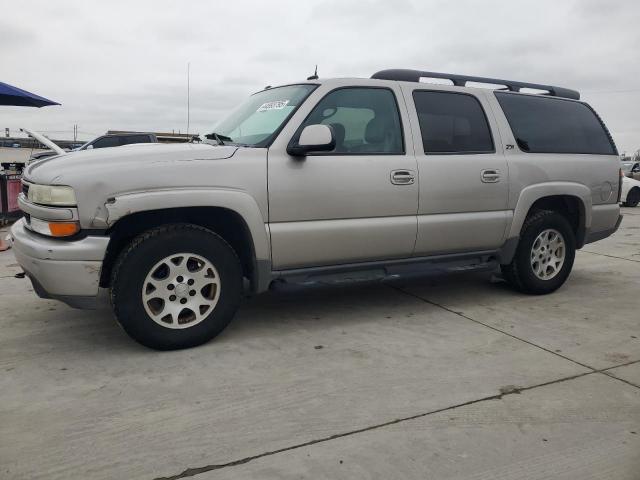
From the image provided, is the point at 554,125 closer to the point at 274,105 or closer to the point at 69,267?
the point at 274,105

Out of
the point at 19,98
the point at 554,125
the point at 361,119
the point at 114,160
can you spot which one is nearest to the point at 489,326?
the point at 361,119

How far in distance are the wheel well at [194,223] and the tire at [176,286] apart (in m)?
0.11

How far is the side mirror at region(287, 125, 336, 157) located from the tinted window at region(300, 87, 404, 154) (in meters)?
0.27

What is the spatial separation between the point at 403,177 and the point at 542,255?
5.99 ft

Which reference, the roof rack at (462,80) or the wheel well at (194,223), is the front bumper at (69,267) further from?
the roof rack at (462,80)

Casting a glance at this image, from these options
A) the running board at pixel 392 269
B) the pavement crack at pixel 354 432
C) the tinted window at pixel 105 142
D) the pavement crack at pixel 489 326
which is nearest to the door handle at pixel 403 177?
the running board at pixel 392 269

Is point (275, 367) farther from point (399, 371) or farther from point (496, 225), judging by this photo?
point (496, 225)

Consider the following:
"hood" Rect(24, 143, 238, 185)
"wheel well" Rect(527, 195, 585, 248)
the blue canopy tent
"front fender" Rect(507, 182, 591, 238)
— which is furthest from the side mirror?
the blue canopy tent

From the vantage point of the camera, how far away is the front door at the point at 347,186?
3.68 meters

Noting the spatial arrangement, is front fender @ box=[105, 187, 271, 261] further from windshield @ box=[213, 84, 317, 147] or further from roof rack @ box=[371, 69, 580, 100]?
roof rack @ box=[371, 69, 580, 100]

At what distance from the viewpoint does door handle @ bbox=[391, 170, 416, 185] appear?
4.02 m

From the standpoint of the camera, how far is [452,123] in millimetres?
4453

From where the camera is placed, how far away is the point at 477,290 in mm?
5246

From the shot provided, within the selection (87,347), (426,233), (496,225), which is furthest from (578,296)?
(87,347)
